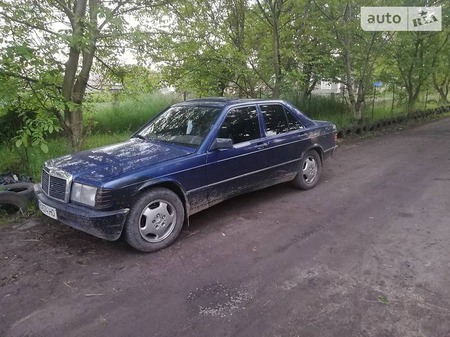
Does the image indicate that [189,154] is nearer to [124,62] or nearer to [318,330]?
[318,330]

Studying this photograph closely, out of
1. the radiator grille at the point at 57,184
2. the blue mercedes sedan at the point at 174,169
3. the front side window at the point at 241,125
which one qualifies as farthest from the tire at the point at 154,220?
the front side window at the point at 241,125

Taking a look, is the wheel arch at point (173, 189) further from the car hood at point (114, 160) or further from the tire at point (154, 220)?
the car hood at point (114, 160)

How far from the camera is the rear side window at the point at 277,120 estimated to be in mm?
5047

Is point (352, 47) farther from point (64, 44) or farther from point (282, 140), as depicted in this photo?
point (64, 44)

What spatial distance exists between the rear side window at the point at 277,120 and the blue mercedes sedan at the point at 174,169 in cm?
2

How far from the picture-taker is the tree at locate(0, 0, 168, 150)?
4.27 m

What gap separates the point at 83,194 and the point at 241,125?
2232mm

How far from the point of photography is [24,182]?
16.6ft

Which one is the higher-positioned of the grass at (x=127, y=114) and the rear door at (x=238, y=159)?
the grass at (x=127, y=114)

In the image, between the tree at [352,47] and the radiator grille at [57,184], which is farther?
the tree at [352,47]

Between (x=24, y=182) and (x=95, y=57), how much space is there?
248 centimetres

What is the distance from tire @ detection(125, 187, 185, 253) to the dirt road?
0.14 meters

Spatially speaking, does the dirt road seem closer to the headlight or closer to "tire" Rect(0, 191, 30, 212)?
"tire" Rect(0, 191, 30, 212)

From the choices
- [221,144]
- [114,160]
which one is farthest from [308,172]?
[114,160]
